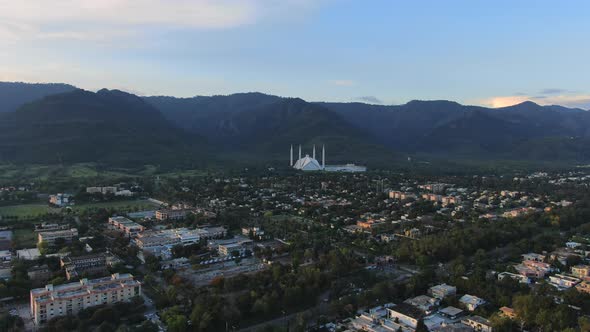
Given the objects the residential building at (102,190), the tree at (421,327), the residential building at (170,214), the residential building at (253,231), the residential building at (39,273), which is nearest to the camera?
the tree at (421,327)

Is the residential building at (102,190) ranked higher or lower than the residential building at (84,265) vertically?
lower

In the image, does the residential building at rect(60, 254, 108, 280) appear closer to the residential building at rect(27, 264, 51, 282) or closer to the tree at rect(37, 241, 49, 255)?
the residential building at rect(27, 264, 51, 282)

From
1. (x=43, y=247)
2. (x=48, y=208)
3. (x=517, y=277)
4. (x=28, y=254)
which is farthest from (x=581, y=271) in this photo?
(x=48, y=208)

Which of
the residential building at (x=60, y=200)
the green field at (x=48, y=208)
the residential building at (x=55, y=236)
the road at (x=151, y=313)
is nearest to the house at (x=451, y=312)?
the road at (x=151, y=313)

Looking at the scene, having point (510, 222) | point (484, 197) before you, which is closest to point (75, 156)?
point (484, 197)

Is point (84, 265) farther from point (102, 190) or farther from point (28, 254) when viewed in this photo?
point (102, 190)

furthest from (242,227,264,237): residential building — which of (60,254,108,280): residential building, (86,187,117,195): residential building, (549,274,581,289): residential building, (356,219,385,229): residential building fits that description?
(86,187,117,195): residential building

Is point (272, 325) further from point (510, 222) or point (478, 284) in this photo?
point (510, 222)

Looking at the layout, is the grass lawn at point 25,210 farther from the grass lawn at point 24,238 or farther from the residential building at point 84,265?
the residential building at point 84,265
